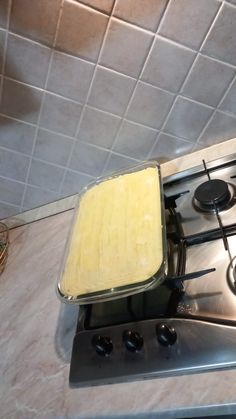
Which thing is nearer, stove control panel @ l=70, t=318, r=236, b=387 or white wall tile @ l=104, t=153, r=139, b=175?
stove control panel @ l=70, t=318, r=236, b=387

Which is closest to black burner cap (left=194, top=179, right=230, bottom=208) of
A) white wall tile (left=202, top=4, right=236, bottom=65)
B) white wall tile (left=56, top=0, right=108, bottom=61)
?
white wall tile (left=202, top=4, right=236, bottom=65)

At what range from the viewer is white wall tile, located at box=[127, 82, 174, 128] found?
784mm

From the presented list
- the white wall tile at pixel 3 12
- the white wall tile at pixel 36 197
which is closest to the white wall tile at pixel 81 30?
the white wall tile at pixel 3 12

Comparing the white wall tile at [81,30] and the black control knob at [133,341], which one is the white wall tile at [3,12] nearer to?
the white wall tile at [81,30]

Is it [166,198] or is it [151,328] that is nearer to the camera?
[151,328]

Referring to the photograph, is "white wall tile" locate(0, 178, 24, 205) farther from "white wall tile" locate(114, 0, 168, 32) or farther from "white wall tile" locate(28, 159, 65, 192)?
"white wall tile" locate(114, 0, 168, 32)

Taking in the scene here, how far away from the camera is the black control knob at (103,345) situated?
0.58m

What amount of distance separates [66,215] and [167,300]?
0.48 meters

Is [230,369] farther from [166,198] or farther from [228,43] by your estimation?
[228,43]

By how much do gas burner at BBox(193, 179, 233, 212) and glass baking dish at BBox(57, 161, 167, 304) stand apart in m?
0.09

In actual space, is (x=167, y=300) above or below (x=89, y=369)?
above

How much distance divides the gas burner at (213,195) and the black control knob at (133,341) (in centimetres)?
32

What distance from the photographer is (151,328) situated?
568 millimetres

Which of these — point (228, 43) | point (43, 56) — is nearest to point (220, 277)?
point (228, 43)
